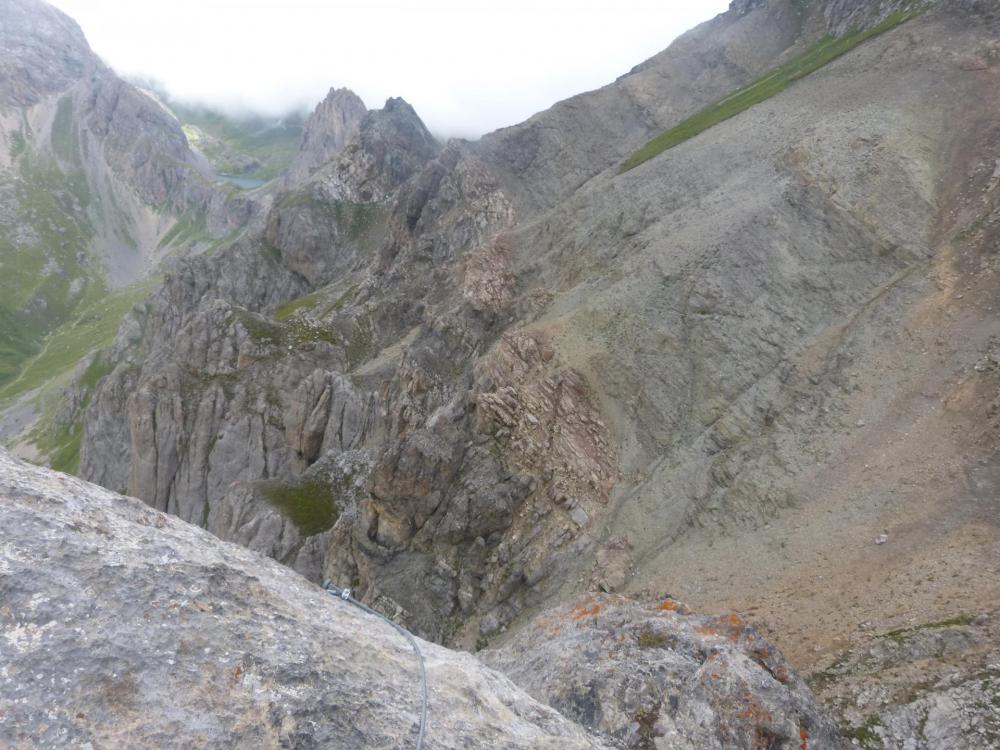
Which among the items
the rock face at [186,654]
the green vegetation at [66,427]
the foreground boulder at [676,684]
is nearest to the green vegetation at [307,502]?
the foreground boulder at [676,684]

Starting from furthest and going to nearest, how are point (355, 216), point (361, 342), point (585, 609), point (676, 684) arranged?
point (355, 216) → point (361, 342) → point (585, 609) → point (676, 684)

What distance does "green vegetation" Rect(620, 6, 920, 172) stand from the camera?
55144 millimetres

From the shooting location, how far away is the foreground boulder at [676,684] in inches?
495

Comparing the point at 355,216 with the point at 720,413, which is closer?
the point at 720,413

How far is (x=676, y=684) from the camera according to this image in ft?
44.3

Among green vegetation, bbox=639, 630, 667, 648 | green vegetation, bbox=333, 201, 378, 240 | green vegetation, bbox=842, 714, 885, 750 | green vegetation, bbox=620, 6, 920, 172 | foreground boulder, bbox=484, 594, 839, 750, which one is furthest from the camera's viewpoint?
green vegetation, bbox=333, 201, 378, 240

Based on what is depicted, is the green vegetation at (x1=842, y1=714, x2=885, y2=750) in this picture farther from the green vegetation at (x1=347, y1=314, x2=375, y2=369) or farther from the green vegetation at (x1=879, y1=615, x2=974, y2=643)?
the green vegetation at (x1=347, y1=314, x2=375, y2=369)

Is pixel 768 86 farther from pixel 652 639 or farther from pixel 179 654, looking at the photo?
pixel 179 654

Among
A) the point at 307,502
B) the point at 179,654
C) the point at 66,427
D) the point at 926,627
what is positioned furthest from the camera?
the point at 66,427

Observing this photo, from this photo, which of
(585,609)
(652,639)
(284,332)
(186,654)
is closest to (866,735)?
(652,639)

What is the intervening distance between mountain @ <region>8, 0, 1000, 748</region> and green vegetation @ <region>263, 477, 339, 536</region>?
189 mm

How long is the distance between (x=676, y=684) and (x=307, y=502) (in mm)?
41092

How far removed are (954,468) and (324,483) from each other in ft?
146

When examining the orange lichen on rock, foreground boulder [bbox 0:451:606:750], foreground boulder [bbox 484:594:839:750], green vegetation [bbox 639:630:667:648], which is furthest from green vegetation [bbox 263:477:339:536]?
foreground boulder [bbox 0:451:606:750]
